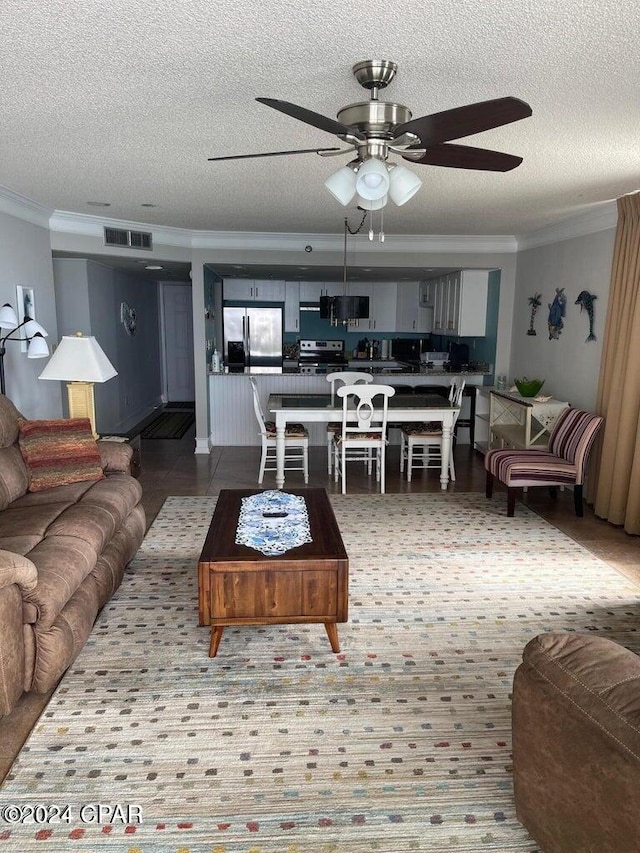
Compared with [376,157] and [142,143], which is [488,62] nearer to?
[376,157]

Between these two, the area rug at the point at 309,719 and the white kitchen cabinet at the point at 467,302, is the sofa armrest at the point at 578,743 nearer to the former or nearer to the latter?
the area rug at the point at 309,719

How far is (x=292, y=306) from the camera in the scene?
378 inches

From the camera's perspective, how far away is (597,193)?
Answer: 4.34m

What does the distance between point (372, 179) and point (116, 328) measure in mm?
6354

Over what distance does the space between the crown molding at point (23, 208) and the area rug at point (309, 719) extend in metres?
2.98

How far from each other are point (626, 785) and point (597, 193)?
4.11 metres

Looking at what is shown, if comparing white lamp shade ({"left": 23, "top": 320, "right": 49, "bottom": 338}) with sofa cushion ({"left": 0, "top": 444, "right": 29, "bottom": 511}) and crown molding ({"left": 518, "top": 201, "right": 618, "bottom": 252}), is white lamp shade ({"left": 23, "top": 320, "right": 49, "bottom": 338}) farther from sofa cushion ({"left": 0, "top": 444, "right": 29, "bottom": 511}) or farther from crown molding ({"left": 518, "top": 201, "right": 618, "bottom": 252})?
crown molding ({"left": 518, "top": 201, "right": 618, "bottom": 252})

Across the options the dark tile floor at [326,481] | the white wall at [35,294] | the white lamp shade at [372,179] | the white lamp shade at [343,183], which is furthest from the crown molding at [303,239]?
the white lamp shade at [372,179]

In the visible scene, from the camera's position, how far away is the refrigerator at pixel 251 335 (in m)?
8.88

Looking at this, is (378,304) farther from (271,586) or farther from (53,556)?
(53,556)

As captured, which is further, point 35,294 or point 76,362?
point 35,294

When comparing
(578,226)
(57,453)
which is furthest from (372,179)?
(578,226)

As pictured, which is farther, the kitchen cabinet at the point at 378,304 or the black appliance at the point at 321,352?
the black appliance at the point at 321,352

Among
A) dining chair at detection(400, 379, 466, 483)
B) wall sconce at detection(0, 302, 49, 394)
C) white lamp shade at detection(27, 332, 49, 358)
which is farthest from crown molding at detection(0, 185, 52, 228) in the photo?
dining chair at detection(400, 379, 466, 483)
